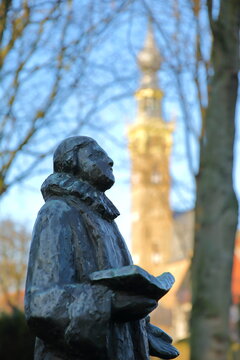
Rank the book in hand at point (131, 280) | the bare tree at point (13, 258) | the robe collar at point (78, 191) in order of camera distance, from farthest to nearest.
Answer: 1. the bare tree at point (13, 258)
2. the robe collar at point (78, 191)
3. the book in hand at point (131, 280)

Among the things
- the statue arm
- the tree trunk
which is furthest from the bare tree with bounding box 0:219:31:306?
the statue arm

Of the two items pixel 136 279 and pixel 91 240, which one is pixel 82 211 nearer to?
pixel 91 240

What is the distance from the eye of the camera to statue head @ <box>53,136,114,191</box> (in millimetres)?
2895

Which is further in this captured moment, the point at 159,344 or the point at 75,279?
the point at 159,344

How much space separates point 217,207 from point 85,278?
19.2 feet

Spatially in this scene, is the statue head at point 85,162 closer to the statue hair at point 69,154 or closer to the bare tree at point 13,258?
the statue hair at point 69,154

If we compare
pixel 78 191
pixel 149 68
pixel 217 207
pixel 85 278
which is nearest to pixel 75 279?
pixel 85 278

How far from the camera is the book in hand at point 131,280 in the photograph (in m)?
2.38

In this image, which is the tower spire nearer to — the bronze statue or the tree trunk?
the tree trunk

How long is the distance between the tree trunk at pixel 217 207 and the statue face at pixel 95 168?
5.32m

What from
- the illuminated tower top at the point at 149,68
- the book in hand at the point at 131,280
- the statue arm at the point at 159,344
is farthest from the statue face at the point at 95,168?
the illuminated tower top at the point at 149,68

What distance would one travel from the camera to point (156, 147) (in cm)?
6003

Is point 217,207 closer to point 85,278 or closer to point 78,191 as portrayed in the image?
point 78,191

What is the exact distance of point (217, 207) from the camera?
27.1ft
